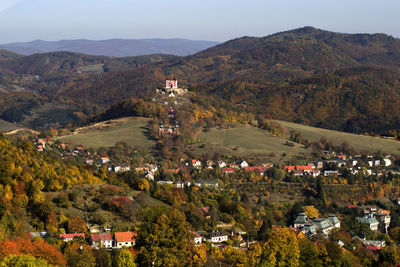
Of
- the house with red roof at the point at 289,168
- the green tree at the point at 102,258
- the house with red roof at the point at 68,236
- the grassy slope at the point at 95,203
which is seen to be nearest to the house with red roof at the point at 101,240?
the house with red roof at the point at 68,236

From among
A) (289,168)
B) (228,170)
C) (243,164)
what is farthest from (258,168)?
(228,170)

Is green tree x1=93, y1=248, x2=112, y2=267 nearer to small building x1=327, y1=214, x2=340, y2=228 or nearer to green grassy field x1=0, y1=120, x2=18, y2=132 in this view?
small building x1=327, y1=214, x2=340, y2=228

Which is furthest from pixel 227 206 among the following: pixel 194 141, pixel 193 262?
pixel 194 141

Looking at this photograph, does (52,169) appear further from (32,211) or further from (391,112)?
(391,112)

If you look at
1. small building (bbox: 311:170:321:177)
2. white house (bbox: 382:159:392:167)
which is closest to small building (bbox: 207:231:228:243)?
small building (bbox: 311:170:321:177)

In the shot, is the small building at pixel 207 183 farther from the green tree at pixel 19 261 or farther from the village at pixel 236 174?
the green tree at pixel 19 261

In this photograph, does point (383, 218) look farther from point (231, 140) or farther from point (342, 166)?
point (231, 140)

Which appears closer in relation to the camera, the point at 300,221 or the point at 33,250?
the point at 33,250
